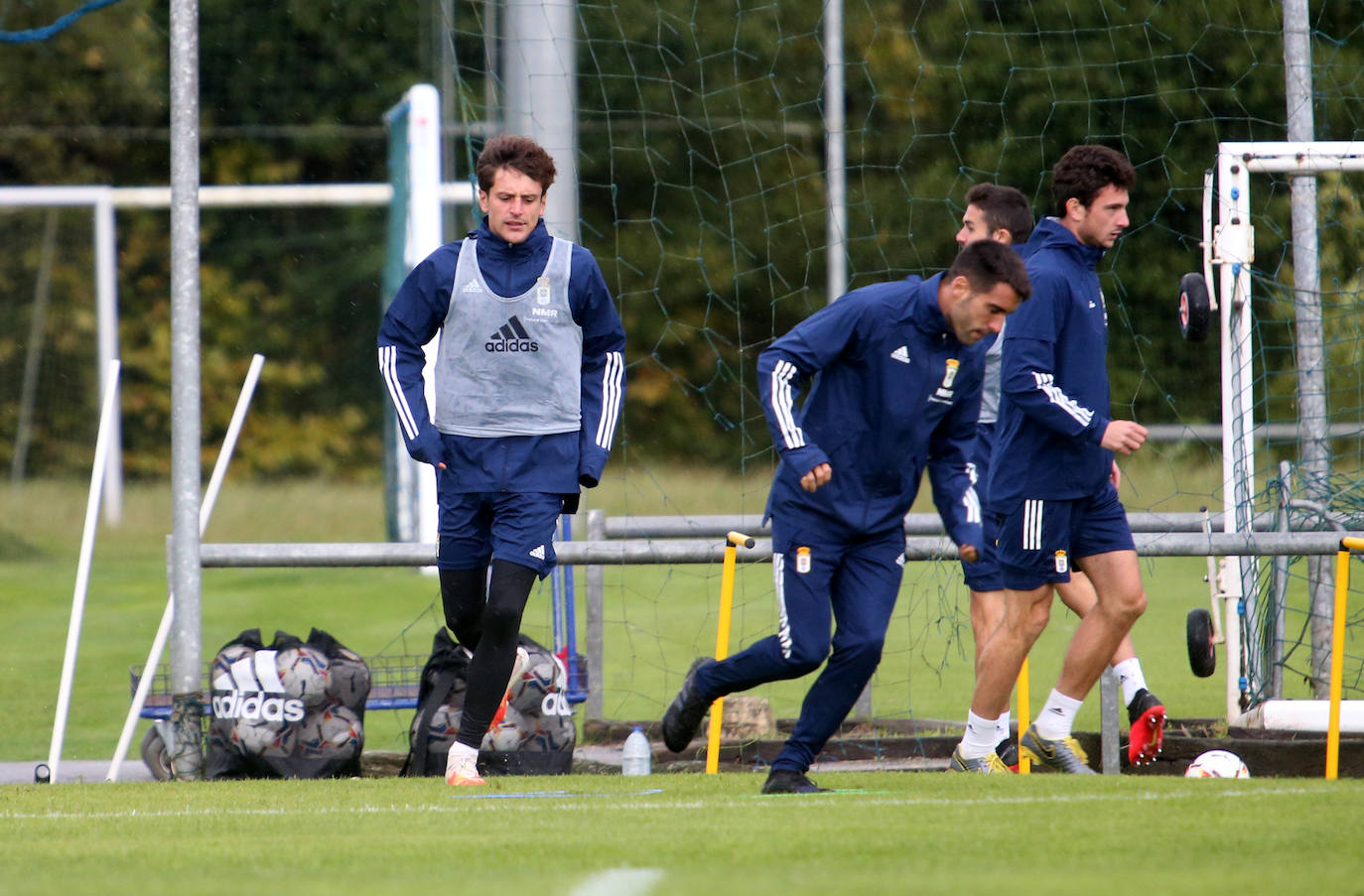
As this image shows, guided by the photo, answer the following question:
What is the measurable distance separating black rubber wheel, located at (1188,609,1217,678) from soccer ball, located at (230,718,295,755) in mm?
3624

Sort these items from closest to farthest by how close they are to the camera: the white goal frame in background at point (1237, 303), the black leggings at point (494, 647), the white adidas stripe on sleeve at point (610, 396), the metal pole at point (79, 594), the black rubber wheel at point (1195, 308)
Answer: the black leggings at point (494, 647), the white adidas stripe on sleeve at point (610, 396), the metal pole at point (79, 594), the black rubber wheel at point (1195, 308), the white goal frame in background at point (1237, 303)

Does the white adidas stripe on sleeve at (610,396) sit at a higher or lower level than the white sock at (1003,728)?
higher

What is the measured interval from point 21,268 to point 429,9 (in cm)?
729

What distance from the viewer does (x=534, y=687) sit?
286 inches

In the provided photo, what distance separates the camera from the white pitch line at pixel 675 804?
5574 mm

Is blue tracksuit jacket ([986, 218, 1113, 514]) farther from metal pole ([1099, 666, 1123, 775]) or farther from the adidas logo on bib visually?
the adidas logo on bib

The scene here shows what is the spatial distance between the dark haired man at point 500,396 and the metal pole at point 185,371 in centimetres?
143

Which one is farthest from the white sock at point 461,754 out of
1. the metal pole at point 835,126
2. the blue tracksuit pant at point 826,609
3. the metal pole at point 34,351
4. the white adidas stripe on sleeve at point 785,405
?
the metal pole at point 34,351

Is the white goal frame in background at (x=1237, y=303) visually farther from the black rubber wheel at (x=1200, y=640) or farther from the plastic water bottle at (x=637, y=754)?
the plastic water bottle at (x=637, y=754)

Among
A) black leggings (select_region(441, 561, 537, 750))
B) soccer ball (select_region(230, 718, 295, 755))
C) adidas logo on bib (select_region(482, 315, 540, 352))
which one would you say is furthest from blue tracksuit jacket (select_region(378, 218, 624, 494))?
soccer ball (select_region(230, 718, 295, 755))

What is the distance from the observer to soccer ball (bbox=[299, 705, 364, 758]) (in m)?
7.19

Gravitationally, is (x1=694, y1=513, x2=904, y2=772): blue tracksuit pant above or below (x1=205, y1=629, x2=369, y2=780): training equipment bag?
above

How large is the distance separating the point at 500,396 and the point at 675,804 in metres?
1.63

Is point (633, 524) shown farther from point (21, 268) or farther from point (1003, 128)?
point (21, 268)
